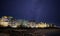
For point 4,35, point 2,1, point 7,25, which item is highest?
point 2,1

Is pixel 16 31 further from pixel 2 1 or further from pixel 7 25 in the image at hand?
pixel 2 1

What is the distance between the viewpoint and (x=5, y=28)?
1.79 metres

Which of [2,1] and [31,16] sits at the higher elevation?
[2,1]

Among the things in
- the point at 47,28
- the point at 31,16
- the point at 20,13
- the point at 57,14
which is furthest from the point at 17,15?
the point at 57,14

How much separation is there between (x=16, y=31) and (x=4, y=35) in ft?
0.59

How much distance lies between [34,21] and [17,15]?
0.28m

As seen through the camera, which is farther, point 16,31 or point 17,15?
point 17,15

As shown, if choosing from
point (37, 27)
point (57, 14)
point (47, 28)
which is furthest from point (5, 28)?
point (57, 14)

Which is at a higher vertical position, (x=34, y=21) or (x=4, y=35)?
(x=34, y=21)

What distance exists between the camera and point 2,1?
1.98m

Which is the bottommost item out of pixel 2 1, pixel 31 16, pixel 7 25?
pixel 7 25

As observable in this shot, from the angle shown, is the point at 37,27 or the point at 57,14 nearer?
the point at 37,27

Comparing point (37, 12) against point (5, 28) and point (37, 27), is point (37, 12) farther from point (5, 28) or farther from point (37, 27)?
point (5, 28)

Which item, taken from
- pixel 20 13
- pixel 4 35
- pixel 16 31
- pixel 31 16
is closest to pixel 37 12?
pixel 31 16
